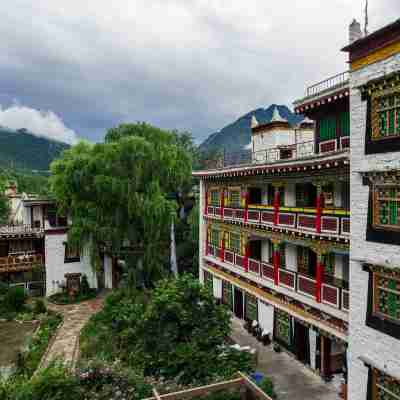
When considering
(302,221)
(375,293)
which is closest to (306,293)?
(302,221)

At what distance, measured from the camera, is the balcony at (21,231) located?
104 feet

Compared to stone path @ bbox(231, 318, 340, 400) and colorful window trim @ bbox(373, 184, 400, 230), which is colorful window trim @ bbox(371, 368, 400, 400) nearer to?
stone path @ bbox(231, 318, 340, 400)

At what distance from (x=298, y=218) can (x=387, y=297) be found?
20.6 ft

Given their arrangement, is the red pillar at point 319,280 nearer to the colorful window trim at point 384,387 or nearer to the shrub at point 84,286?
the colorful window trim at point 384,387

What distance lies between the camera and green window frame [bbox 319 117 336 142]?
1736 centimetres

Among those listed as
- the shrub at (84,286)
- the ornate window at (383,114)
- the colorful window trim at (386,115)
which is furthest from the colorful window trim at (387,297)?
the shrub at (84,286)

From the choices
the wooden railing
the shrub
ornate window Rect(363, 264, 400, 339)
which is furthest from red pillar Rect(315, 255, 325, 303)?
the shrub

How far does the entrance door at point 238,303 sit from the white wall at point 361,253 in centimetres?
1213

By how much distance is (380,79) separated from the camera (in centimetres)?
1175

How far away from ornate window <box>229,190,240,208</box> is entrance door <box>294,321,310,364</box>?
8854 mm

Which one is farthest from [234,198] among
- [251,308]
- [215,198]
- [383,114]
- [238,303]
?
[383,114]

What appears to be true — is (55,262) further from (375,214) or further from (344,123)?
(375,214)

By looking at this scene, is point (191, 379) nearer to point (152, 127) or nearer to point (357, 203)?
point (357, 203)

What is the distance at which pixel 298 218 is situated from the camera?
17656mm
